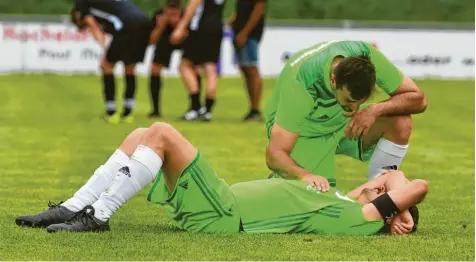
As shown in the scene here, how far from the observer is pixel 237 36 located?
16.2m

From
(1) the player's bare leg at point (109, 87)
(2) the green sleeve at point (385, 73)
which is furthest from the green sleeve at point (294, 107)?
(1) the player's bare leg at point (109, 87)

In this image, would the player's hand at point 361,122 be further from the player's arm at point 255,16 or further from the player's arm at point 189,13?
the player's arm at point 255,16

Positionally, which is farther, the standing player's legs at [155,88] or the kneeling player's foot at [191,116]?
the standing player's legs at [155,88]

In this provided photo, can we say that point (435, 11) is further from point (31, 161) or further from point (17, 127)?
point (31, 161)

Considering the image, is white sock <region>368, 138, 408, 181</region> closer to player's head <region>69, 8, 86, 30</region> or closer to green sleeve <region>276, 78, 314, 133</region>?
green sleeve <region>276, 78, 314, 133</region>

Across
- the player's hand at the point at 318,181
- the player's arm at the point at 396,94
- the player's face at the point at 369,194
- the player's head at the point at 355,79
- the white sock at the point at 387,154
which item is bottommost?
the white sock at the point at 387,154

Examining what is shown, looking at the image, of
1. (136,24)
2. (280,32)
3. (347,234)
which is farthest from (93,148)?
(280,32)

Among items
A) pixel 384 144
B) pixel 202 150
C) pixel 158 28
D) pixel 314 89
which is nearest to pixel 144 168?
pixel 314 89

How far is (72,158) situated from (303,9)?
17.7 metres

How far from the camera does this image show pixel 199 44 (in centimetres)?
1614

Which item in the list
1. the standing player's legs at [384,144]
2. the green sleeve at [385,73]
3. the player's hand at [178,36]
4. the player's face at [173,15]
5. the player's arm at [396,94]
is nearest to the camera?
the green sleeve at [385,73]

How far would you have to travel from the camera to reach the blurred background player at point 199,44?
15.8 metres

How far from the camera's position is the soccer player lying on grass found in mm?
6609

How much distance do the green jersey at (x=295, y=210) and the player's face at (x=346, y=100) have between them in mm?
490
